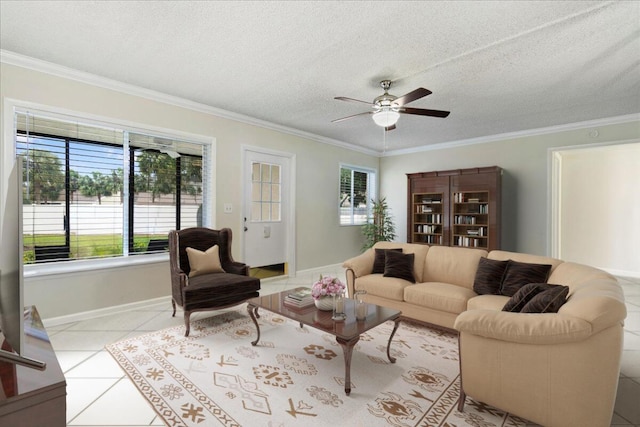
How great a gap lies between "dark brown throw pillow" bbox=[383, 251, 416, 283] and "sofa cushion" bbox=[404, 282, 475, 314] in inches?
9.5

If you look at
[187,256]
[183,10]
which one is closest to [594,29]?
[183,10]

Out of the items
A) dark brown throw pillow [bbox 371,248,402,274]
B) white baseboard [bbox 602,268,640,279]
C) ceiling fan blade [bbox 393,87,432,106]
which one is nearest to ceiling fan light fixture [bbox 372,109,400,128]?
ceiling fan blade [bbox 393,87,432,106]

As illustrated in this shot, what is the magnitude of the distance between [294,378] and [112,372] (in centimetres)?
135

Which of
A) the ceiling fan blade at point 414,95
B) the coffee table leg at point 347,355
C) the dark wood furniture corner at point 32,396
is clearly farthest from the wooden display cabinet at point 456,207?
the dark wood furniture corner at point 32,396

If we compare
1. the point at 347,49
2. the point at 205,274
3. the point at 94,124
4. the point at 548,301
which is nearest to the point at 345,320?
the point at 548,301

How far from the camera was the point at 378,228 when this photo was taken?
6605 millimetres

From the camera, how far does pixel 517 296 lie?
211cm

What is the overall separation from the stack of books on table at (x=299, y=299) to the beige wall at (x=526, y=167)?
4.60m

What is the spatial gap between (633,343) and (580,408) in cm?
210

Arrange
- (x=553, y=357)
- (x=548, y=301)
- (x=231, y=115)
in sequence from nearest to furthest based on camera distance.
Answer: (x=553, y=357)
(x=548, y=301)
(x=231, y=115)

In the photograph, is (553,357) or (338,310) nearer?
(553,357)

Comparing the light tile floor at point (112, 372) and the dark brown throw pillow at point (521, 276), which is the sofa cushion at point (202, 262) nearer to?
the light tile floor at point (112, 372)

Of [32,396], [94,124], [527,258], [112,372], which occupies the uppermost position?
[94,124]

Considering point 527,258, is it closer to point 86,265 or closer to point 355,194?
point 355,194
